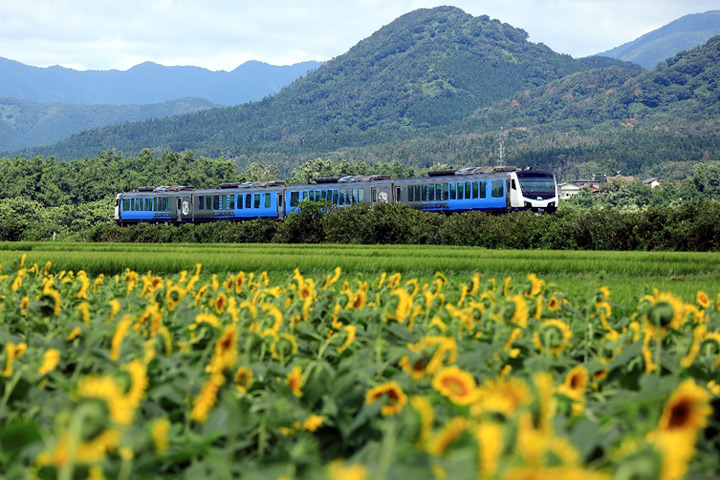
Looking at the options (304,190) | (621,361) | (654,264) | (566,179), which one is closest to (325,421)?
Answer: (621,361)

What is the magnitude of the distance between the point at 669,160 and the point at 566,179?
77.7ft

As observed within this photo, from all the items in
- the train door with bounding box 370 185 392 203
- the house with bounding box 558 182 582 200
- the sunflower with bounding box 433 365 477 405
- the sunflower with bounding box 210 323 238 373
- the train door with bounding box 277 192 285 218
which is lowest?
the house with bounding box 558 182 582 200

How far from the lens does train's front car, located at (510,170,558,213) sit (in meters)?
33.3

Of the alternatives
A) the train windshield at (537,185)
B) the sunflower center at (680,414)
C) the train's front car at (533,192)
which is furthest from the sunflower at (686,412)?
the train windshield at (537,185)

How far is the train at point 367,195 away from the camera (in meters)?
33.8

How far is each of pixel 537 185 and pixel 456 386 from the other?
33.1 m

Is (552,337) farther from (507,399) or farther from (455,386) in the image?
(507,399)

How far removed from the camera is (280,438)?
253 cm

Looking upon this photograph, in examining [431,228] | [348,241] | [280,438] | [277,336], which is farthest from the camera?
[348,241]

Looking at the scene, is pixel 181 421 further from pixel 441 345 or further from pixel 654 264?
pixel 654 264

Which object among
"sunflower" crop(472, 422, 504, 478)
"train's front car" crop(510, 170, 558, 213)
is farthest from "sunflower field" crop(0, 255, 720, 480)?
"train's front car" crop(510, 170, 558, 213)

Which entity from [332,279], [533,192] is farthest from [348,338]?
[533,192]

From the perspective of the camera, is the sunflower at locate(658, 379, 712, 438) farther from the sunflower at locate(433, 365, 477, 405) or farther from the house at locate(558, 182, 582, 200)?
the house at locate(558, 182, 582, 200)

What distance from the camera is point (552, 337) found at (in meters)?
3.31
